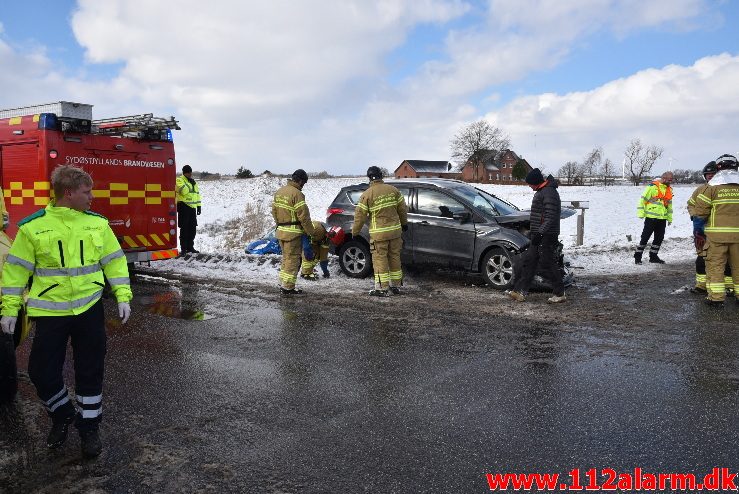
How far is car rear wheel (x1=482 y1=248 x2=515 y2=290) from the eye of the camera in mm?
8531

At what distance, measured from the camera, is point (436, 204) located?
936cm

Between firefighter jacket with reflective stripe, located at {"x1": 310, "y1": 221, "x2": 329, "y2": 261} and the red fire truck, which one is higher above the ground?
the red fire truck

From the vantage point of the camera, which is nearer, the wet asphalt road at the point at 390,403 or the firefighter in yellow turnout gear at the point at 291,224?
the wet asphalt road at the point at 390,403

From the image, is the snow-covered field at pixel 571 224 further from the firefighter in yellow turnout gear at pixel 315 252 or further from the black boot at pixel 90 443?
the black boot at pixel 90 443

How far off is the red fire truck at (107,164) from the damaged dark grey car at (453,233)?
308cm

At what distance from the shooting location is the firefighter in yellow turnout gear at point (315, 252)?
930 cm

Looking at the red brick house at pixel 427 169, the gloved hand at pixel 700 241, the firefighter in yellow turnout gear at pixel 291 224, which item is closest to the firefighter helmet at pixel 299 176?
the firefighter in yellow turnout gear at pixel 291 224

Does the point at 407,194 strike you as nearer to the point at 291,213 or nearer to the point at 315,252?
the point at 315,252

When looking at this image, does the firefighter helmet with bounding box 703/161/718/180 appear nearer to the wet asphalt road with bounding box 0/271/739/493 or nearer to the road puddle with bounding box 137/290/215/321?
the wet asphalt road with bounding box 0/271/739/493

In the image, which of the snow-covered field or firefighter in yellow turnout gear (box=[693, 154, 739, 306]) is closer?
firefighter in yellow turnout gear (box=[693, 154, 739, 306])

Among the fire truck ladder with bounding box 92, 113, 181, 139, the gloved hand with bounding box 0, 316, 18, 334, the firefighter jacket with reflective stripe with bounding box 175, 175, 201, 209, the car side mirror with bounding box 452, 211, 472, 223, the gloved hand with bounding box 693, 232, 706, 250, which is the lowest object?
the gloved hand with bounding box 0, 316, 18, 334

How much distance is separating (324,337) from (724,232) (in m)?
5.52

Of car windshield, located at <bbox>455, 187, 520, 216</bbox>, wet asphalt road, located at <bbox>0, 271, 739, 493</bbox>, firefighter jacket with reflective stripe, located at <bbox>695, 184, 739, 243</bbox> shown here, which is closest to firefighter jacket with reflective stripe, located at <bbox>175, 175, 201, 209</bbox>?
wet asphalt road, located at <bbox>0, 271, 739, 493</bbox>

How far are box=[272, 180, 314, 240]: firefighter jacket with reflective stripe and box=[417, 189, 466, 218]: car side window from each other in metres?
2.02
